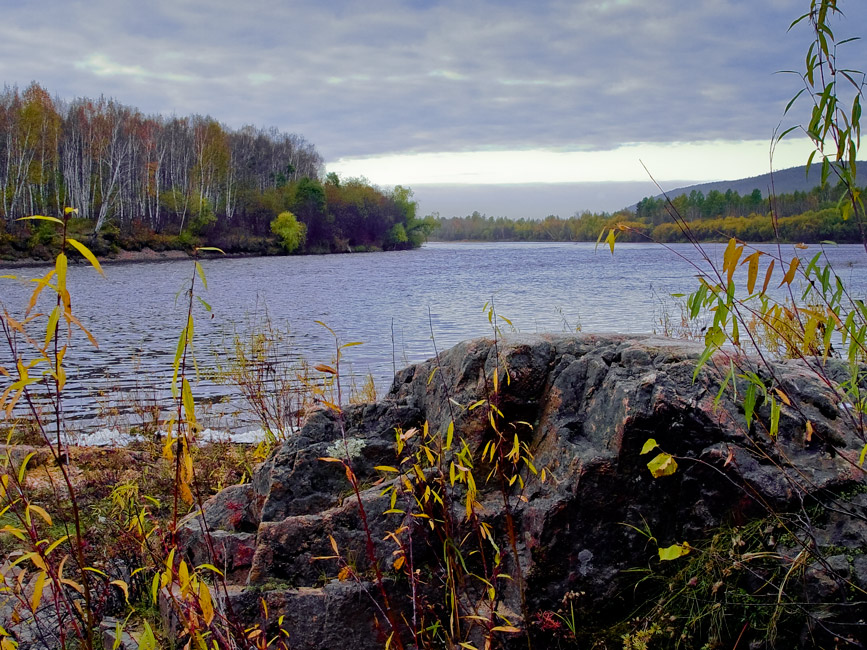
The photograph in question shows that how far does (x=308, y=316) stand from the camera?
23078mm

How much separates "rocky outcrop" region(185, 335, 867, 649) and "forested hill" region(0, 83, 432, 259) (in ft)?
155

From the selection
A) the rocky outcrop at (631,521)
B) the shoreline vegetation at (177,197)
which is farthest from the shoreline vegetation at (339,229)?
the rocky outcrop at (631,521)

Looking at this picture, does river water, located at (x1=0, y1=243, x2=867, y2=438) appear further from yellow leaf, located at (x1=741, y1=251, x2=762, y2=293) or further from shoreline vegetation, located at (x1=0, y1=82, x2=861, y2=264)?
shoreline vegetation, located at (x1=0, y1=82, x2=861, y2=264)

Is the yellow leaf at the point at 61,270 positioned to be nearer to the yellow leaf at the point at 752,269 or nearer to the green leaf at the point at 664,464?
the yellow leaf at the point at 752,269

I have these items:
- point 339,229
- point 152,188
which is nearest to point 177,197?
point 152,188

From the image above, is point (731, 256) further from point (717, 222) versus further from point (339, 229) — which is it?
point (339, 229)

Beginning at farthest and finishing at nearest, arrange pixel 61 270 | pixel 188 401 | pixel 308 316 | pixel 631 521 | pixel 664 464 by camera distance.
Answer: pixel 308 316 < pixel 631 521 < pixel 664 464 < pixel 188 401 < pixel 61 270

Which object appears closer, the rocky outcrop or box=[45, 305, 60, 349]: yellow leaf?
box=[45, 305, 60, 349]: yellow leaf

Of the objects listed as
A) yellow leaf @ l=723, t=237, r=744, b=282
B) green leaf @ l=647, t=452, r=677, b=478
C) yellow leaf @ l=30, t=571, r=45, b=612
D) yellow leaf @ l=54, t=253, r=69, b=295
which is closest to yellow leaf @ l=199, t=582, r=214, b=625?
yellow leaf @ l=30, t=571, r=45, b=612

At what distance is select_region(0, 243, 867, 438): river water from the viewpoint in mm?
11594

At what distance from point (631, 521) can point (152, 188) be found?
81.1 m

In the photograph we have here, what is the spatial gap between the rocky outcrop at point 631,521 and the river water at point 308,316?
2.83 feet

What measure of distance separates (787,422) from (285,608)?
8.10 ft

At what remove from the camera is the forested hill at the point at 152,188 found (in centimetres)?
5978
